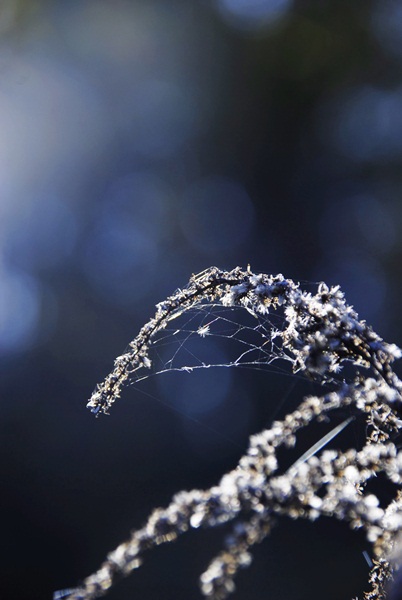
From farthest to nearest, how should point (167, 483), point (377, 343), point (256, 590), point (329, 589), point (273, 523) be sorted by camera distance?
point (167, 483)
point (256, 590)
point (329, 589)
point (377, 343)
point (273, 523)

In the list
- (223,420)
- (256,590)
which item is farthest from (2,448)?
(256,590)

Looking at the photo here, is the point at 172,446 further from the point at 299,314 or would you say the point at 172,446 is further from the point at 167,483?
the point at 299,314

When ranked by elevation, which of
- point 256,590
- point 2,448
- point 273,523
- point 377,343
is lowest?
point 273,523

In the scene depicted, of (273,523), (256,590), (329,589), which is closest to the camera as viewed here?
(273,523)

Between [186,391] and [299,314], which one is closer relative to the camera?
[299,314]

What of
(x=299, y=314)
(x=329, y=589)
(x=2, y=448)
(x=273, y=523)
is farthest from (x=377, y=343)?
(x=2, y=448)

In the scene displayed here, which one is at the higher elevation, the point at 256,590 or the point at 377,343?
the point at 256,590

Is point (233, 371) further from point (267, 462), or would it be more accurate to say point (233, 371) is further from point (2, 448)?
point (267, 462)
